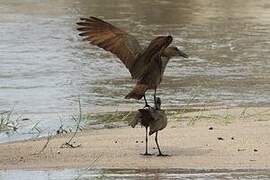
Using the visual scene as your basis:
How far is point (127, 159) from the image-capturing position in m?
7.46

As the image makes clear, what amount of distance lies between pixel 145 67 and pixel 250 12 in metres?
13.2

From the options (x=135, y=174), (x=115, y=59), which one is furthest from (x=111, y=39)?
(x=115, y=59)

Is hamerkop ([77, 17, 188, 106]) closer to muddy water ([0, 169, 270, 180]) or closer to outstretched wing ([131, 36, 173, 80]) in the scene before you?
outstretched wing ([131, 36, 173, 80])

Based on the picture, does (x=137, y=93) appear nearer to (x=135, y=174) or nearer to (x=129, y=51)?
(x=129, y=51)

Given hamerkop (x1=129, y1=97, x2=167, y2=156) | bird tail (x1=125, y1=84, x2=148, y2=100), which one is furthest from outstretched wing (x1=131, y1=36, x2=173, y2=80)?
hamerkop (x1=129, y1=97, x2=167, y2=156)

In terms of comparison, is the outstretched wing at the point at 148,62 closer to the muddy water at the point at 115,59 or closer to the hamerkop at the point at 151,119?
the hamerkop at the point at 151,119

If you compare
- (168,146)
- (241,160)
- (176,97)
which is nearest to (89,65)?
(176,97)

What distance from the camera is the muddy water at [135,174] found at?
675 centimetres

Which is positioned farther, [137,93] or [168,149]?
[168,149]

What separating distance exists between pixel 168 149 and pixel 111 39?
3.75 feet

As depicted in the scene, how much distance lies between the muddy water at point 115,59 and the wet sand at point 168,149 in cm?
165

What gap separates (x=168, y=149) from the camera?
7930mm

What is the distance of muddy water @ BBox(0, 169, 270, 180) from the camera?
22.1 feet

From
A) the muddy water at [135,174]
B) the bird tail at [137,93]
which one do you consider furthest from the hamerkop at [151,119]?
the muddy water at [135,174]
